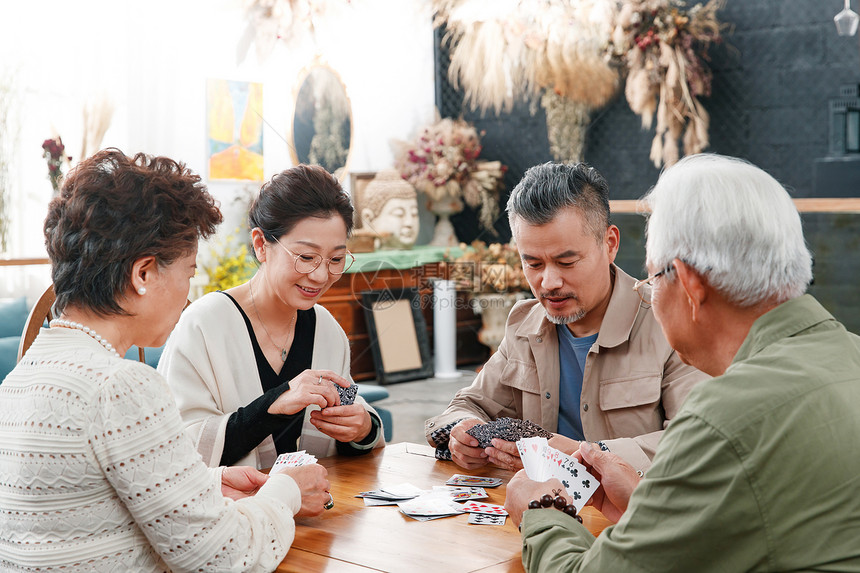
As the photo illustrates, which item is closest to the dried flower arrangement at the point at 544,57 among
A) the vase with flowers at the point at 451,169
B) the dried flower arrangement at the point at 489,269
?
the vase with flowers at the point at 451,169

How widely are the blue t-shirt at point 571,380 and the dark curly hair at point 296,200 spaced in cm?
75

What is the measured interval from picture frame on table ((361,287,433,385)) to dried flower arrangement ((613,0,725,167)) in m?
Answer: 2.20

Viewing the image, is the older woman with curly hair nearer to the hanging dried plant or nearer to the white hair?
the white hair

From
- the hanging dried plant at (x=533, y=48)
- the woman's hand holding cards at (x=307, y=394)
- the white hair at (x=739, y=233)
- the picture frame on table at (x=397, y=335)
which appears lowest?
the picture frame on table at (x=397, y=335)

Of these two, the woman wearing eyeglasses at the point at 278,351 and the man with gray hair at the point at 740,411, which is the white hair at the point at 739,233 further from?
the woman wearing eyeglasses at the point at 278,351

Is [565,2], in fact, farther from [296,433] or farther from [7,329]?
[296,433]

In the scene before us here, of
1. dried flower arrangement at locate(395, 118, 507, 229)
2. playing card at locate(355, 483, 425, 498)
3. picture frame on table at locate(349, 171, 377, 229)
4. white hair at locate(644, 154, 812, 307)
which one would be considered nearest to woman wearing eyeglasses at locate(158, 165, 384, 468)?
playing card at locate(355, 483, 425, 498)

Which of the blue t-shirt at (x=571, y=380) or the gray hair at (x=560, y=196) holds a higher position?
the gray hair at (x=560, y=196)

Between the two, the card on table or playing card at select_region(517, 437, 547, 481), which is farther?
the card on table

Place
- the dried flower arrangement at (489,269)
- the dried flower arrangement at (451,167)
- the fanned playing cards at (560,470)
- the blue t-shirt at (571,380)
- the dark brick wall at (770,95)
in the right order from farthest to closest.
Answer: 1. the dried flower arrangement at (451,167)
2. the dried flower arrangement at (489,269)
3. the dark brick wall at (770,95)
4. the blue t-shirt at (571,380)
5. the fanned playing cards at (560,470)

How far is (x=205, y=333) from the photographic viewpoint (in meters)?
2.46

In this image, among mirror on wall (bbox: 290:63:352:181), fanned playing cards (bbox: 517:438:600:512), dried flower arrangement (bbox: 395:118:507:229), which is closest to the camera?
fanned playing cards (bbox: 517:438:600:512)

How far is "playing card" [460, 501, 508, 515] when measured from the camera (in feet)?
6.36

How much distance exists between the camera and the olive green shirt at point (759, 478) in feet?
3.95
